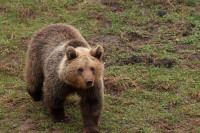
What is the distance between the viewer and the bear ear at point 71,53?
509 cm

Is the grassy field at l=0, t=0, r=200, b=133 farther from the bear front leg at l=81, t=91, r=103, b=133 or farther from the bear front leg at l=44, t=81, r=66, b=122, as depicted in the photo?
the bear front leg at l=81, t=91, r=103, b=133

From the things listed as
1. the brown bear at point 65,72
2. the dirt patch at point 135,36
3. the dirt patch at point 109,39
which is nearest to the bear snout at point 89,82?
the brown bear at point 65,72

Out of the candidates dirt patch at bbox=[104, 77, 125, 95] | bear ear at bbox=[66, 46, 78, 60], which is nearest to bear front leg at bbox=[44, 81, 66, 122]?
bear ear at bbox=[66, 46, 78, 60]

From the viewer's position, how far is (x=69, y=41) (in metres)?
5.71

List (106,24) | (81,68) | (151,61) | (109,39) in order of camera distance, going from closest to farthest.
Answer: (81,68)
(151,61)
(109,39)
(106,24)

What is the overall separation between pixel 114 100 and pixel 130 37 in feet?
7.82

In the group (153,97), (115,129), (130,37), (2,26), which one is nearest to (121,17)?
(130,37)

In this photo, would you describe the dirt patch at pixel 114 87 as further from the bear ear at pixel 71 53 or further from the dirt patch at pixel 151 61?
the bear ear at pixel 71 53

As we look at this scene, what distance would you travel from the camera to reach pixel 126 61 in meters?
7.54

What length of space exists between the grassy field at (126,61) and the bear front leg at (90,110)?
24 cm

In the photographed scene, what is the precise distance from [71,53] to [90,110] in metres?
0.83

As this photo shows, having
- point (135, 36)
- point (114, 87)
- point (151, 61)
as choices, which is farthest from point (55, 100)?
point (135, 36)

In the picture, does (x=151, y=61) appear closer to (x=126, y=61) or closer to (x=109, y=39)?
(x=126, y=61)

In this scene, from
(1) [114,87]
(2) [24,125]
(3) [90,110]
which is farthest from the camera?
(1) [114,87]
